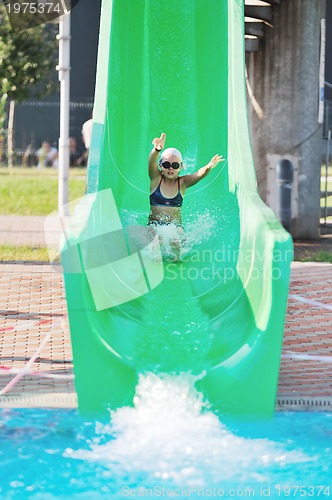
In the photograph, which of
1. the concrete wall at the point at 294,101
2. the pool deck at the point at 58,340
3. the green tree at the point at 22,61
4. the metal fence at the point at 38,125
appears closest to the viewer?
the pool deck at the point at 58,340

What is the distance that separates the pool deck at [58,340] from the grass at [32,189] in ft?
15.4

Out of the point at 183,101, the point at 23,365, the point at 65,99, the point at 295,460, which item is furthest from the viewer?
the point at 65,99

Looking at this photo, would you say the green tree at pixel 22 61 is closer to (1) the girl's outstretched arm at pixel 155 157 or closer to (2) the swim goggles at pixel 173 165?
(1) the girl's outstretched arm at pixel 155 157

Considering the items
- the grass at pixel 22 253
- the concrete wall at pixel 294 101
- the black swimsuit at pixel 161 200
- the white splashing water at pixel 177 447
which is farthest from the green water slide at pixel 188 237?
Result: the concrete wall at pixel 294 101

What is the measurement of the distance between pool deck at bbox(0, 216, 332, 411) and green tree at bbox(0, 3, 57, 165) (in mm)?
13128

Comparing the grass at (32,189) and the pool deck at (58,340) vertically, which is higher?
the grass at (32,189)

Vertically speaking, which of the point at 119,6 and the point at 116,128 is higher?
the point at 119,6

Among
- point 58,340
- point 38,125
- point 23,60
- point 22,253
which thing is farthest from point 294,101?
point 38,125

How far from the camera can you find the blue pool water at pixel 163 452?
4.70 meters

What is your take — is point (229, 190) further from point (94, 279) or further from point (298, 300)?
point (94, 279)

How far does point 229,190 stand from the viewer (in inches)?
309

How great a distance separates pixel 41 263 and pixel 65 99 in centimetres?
327

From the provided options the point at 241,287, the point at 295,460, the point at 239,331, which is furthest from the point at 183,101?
the point at 295,460

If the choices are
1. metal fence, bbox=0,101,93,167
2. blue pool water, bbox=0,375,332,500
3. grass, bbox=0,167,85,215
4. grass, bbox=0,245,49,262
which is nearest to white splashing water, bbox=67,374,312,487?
blue pool water, bbox=0,375,332,500
